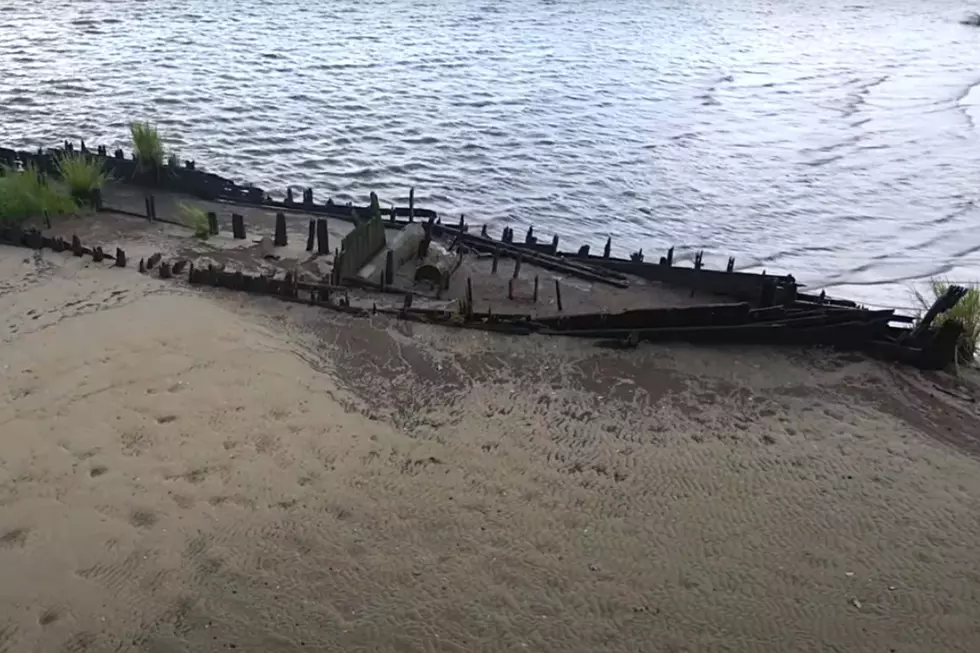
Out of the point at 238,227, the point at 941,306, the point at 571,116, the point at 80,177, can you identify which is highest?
the point at 941,306

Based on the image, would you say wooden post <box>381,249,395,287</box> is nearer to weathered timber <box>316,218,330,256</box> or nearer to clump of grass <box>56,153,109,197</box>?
weathered timber <box>316,218,330,256</box>

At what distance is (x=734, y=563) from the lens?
17.4 feet

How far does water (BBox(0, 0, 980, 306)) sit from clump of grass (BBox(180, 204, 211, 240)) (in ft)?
17.1

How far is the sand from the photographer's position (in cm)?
475

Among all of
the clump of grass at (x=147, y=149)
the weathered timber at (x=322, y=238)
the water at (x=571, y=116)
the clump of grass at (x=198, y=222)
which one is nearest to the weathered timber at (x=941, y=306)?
the water at (x=571, y=116)

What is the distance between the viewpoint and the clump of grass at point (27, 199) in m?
10.8

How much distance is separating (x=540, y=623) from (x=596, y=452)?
180 cm

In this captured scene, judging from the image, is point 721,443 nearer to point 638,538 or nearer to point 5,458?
point 638,538

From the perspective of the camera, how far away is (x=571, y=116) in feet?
74.7

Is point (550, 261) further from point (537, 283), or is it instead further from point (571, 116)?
point (571, 116)

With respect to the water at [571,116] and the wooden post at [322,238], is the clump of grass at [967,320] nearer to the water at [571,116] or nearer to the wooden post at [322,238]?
the water at [571,116]

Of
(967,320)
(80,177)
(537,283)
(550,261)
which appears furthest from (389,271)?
(967,320)

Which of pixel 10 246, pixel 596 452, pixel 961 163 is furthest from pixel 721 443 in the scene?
pixel 961 163

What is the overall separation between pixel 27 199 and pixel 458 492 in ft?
27.7
